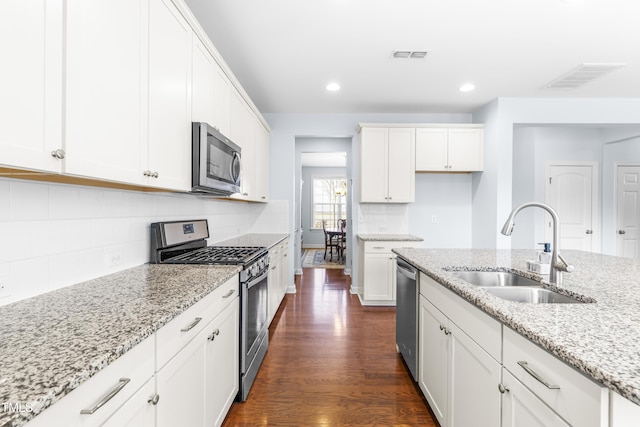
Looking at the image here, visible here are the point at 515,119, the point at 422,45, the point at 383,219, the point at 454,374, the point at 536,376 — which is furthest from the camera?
the point at 383,219

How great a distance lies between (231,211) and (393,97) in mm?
2405

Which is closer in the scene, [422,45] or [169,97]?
[169,97]

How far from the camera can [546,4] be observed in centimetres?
212

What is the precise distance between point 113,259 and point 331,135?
11.2 ft

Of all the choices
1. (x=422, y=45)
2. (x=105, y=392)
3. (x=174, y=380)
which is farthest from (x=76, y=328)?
(x=422, y=45)

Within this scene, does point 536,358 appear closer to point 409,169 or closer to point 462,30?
point 462,30

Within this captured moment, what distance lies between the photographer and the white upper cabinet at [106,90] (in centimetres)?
101

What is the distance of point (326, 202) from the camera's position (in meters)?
9.54

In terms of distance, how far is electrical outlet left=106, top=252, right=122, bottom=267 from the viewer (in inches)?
64.9

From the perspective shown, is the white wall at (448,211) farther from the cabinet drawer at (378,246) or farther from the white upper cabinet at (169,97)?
the white upper cabinet at (169,97)

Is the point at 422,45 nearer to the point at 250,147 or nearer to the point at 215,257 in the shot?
the point at 250,147

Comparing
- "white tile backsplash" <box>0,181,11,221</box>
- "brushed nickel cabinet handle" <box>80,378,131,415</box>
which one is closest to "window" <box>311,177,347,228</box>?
"white tile backsplash" <box>0,181,11,221</box>

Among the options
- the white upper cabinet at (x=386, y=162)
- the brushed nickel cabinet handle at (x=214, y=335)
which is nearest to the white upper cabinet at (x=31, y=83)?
the brushed nickel cabinet handle at (x=214, y=335)

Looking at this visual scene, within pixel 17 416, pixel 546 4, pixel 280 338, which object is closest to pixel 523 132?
pixel 546 4
